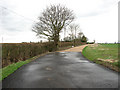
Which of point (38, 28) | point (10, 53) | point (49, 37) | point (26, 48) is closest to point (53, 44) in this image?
point (49, 37)

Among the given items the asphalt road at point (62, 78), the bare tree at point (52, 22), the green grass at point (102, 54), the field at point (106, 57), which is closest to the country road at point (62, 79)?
the asphalt road at point (62, 78)

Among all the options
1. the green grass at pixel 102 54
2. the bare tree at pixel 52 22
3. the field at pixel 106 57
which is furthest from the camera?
the bare tree at pixel 52 22

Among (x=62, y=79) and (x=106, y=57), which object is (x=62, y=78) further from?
(x=106, y=57)

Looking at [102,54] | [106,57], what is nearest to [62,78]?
[106,57]

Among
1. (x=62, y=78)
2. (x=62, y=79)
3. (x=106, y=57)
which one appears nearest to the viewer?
(x=62, y=79)

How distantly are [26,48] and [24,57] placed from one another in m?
1.16

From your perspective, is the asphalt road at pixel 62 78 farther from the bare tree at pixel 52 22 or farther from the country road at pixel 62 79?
the bare tree at pixel 52 22

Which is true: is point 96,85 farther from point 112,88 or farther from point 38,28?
point 38,28

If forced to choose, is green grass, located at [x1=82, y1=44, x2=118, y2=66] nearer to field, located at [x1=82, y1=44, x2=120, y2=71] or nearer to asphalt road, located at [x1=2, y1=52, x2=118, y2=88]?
field, located at [x1=82, y1=44, x2=120, y2=71]

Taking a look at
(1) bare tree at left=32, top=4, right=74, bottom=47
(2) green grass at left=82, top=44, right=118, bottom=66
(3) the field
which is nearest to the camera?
(3) the field

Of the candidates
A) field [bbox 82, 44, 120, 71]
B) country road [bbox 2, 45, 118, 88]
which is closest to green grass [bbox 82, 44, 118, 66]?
field [bbox 82, 44, 120, 71]

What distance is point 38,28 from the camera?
23094 mm

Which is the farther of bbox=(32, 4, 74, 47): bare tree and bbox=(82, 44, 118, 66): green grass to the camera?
bbox=(32, 4, 74, 47): bare tree

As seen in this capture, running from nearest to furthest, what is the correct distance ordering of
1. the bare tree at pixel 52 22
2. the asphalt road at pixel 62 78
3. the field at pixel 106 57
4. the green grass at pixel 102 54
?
the asphalt road at pixel 62 78 < the field at pixel 106 57 < the green grass at pixel 102 54 < the bare tree at pixel 52 22
